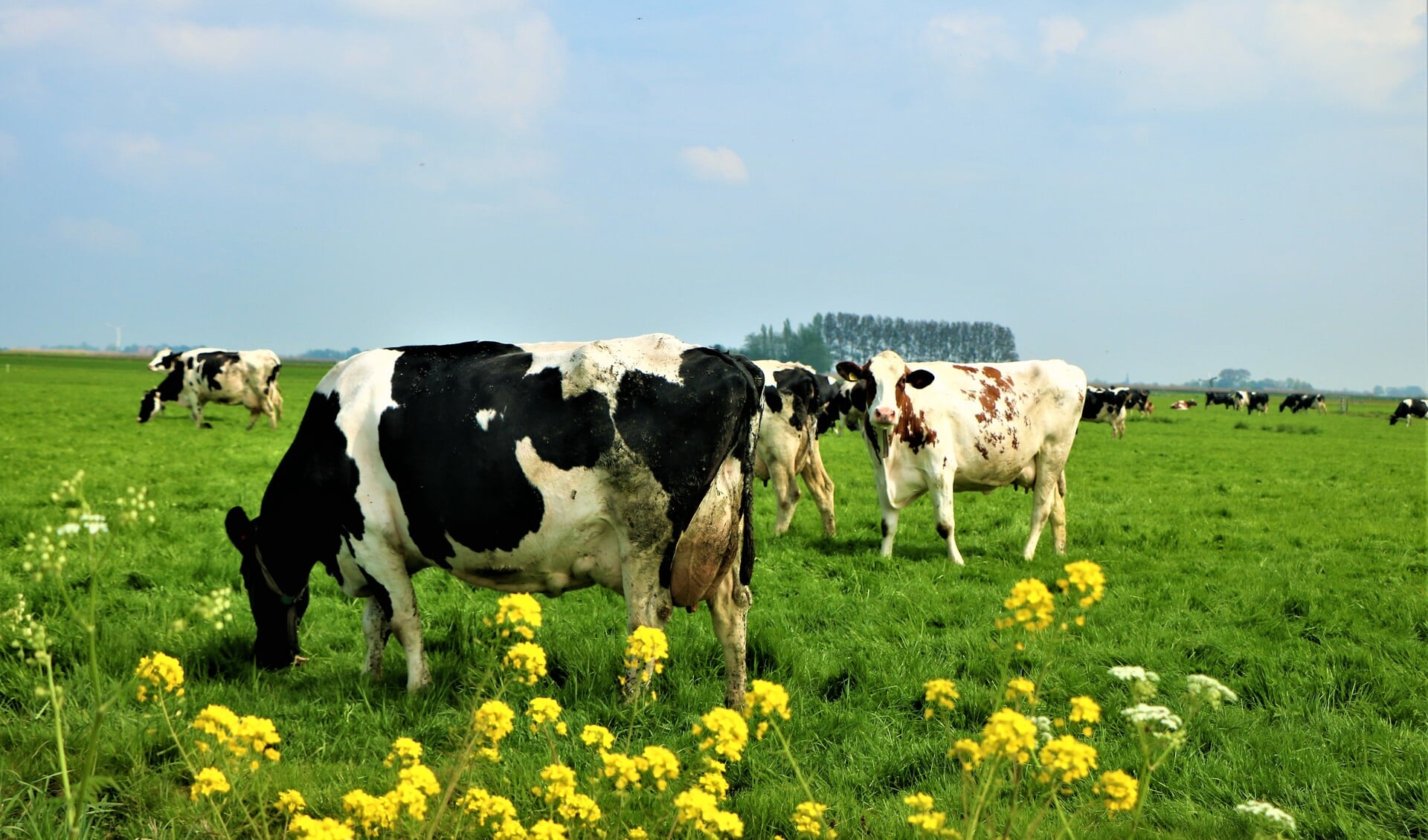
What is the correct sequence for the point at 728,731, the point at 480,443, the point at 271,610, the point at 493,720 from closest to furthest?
the point at 728,731
the point at 493,720
the point at 480,443
the point at 271,610

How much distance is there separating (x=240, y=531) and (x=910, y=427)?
261 inches

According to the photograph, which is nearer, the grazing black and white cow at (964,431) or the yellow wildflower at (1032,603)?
the yellow wildflower at (1032,603)

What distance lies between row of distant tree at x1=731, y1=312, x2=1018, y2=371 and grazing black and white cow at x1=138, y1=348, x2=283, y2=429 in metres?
97.2

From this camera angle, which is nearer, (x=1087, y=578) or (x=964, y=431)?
(x=1087, y=578)

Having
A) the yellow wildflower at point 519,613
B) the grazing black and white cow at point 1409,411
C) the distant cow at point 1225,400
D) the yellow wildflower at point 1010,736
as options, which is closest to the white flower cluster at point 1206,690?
the yellow wildflower at point 1010,736

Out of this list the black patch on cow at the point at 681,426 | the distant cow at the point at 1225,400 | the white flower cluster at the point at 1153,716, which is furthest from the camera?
the distant cow at the point at 1225,400

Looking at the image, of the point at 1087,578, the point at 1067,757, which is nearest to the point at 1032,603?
the point at 1087,578

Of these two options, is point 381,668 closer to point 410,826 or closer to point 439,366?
point 439,366

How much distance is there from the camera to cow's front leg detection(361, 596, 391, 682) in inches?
231

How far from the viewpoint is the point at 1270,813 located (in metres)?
2.87

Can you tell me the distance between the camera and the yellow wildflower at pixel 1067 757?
253 centimetres

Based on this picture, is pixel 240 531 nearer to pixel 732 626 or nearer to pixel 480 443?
pixel 480 443

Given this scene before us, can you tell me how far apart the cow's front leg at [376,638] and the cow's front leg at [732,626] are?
1.97 m

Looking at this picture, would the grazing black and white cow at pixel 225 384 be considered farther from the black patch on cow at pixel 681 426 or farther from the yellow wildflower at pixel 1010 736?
the yellow wildflower at pixel 1010 736
